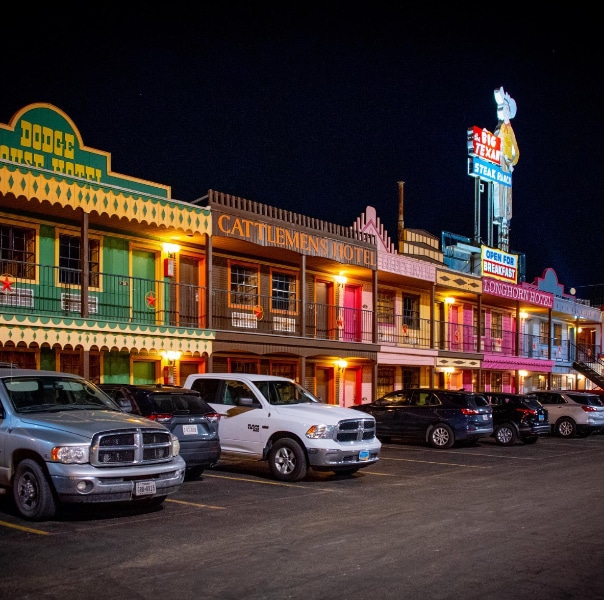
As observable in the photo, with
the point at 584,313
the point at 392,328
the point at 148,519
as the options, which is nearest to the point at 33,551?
the point at 148,519

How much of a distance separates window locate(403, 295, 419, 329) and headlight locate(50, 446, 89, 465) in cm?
2409

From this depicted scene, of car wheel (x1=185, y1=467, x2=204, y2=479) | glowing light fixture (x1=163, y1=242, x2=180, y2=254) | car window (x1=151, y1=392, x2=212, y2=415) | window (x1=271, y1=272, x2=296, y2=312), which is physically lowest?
car wheel (x1=185, y1=467, x2=204, y2=479)

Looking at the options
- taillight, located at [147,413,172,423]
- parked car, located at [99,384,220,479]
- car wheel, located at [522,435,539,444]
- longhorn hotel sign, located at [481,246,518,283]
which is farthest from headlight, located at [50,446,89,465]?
longhorn hotel sign, located at [481,246,518,283]

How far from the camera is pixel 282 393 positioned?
48.8 ft

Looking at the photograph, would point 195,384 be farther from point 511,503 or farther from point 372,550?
point 372,550

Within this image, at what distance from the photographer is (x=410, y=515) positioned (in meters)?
10.2

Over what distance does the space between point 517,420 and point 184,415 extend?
12044 mm

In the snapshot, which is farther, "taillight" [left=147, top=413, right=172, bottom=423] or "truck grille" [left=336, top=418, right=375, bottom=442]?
"truck grille" [left=336, top=418, right=375, bottom=442]

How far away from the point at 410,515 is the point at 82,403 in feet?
15.5

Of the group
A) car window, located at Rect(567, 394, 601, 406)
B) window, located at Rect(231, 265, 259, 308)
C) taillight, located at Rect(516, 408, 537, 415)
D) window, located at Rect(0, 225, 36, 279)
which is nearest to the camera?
window, located at Rect(0, 225, 36, 279)

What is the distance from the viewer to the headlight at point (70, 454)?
30.8 ft

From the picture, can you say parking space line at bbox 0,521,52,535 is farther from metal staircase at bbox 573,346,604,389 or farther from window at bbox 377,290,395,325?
metal staircase at bbox 573,346,604,389

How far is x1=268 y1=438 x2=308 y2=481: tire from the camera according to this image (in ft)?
44.0

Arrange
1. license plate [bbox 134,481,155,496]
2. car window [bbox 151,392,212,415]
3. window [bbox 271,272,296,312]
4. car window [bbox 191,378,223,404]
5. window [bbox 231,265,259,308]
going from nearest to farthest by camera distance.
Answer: license plate [bbox 134,481,155,496] → car window [bbox 151,392,212,415] → car window [bbox 191,378,223,404] → window [bbox 231,265,259,308] → window [bbox 271,272,296,312]
